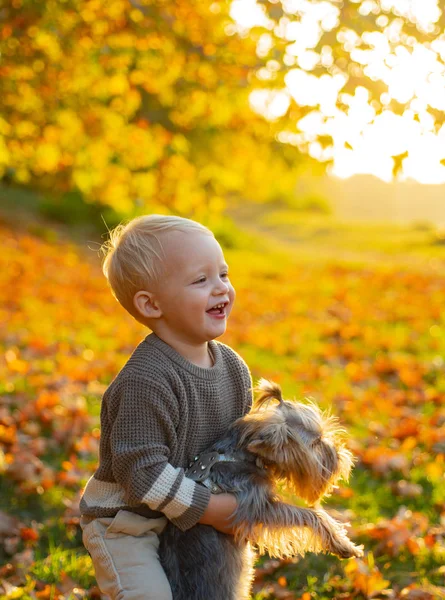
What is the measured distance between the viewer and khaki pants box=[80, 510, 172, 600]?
7.77 feet

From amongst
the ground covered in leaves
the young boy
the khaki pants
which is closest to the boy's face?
the young boy

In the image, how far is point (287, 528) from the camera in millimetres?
2367

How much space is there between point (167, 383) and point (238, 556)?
676 millimetres

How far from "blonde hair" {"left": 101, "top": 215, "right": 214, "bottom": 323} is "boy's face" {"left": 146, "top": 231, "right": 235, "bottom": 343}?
0.10 feet

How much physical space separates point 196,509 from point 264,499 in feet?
0.77

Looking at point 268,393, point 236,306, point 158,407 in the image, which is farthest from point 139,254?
point 236,306

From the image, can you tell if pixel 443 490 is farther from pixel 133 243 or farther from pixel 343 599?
pixel 133 243

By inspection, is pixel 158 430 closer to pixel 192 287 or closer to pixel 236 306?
pixel 192 287

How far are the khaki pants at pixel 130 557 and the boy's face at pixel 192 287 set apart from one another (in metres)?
0.68

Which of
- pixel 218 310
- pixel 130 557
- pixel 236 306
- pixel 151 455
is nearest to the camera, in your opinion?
pixel 151 455

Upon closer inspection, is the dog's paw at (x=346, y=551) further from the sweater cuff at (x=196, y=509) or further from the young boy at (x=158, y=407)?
the sweater cuff at (x=196, y=509)

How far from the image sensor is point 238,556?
250cm

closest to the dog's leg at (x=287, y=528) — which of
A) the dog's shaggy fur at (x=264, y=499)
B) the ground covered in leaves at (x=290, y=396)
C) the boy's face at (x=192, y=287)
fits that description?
the dog's shaggy fur at (x=264, y=499)

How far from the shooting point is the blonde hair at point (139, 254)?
8.09 feet
